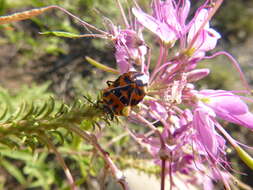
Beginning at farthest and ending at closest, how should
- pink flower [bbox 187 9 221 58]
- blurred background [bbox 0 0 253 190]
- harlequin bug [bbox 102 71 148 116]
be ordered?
blurred background [bbox 0 0 253 190] → pink flower [bbox 187 9 221 58] → harlequin bug [bbox 102 71 148 116]

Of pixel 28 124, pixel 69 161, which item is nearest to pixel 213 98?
pixel 28 124

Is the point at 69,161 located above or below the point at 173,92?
below

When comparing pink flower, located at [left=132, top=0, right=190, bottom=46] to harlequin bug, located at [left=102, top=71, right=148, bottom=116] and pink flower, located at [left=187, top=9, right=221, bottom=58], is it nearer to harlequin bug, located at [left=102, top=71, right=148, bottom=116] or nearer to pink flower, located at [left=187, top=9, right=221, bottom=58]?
pink flower, located at [left=187, top=9, right=221, bottom=58]

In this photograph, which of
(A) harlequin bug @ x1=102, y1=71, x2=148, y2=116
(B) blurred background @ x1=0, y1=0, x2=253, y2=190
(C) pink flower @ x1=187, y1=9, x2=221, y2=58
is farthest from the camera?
(B) blurred background @ x1=0, y1=0, x2=253, y2=190

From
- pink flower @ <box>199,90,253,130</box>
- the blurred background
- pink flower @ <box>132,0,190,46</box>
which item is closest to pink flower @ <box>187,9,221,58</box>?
pink flower @ <box>132,0,190,46</box>

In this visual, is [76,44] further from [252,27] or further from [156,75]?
[252,27]

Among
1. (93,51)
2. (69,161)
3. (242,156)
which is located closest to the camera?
(242,156)
